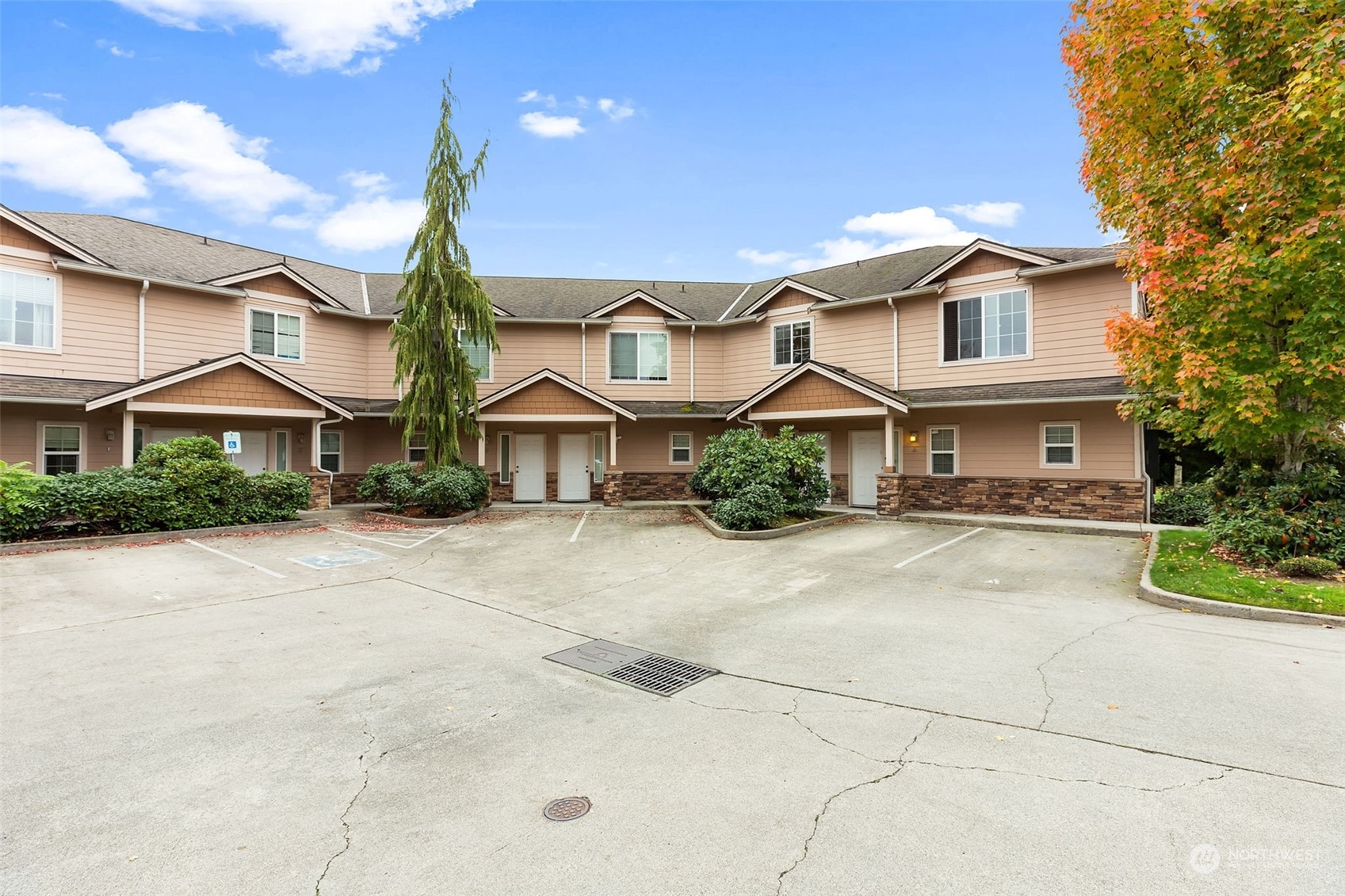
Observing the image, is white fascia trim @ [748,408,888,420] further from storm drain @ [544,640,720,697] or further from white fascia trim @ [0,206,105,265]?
white fascia trim @ [0,206,105,265]

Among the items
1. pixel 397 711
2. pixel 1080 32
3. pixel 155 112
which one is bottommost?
pixel 397 711

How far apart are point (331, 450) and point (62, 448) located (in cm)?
627

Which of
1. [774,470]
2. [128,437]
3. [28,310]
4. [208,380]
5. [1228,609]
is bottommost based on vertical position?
[1228,609]

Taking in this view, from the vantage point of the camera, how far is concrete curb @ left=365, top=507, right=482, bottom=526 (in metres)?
16.5

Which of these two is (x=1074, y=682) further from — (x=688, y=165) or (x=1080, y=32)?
(x=688, y=165)

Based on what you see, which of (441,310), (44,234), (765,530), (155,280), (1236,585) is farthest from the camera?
(441,310)

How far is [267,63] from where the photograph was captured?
16.7 meters

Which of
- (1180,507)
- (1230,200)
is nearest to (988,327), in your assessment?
(1180,507)

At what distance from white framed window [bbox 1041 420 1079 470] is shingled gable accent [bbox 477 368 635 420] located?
38.4 ft

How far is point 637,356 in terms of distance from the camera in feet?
71.6

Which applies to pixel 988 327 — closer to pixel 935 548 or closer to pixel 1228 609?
pixel 935 548

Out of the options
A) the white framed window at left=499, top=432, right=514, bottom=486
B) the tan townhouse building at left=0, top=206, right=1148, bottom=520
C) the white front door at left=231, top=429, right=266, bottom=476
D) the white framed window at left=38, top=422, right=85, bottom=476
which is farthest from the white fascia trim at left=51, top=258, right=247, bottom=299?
the white framed window at left=499, top=432, right=514, bottom=486

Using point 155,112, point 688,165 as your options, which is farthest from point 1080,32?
point 155,112

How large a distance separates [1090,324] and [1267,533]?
8.23 m
